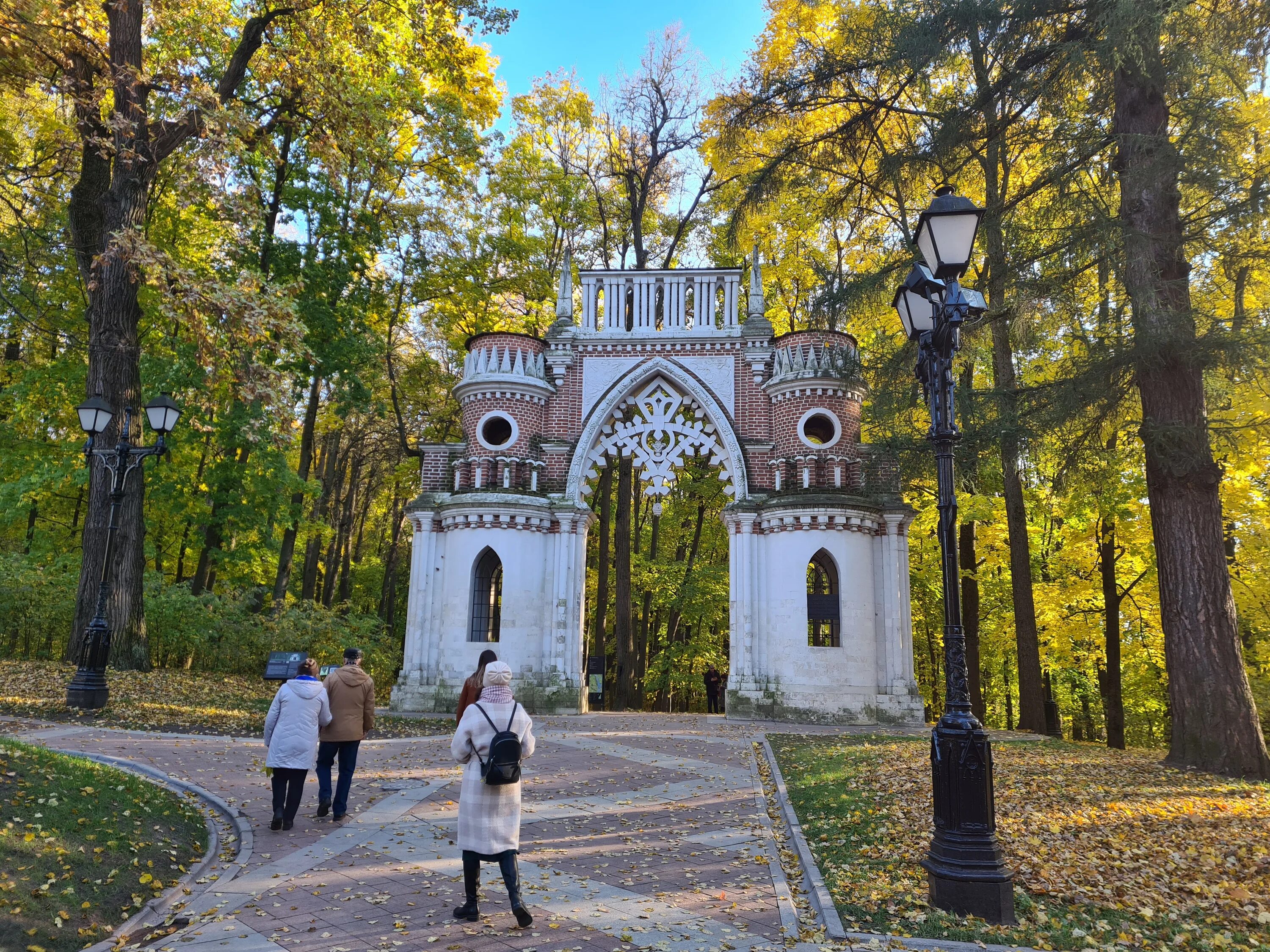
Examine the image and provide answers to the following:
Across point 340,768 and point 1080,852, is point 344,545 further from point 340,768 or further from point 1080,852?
point 1080,852

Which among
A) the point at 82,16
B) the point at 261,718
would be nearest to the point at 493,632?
the point at 261,718

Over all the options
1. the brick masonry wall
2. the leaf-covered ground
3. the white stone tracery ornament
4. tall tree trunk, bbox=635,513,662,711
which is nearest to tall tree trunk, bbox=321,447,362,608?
tall tree trunk, bbox=635,513,662,711

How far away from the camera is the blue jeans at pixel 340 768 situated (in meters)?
7.17

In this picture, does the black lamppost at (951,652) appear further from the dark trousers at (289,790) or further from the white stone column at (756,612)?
the white stone column at (756,612)

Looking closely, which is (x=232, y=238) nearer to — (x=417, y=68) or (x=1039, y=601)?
(x=417, y=68)

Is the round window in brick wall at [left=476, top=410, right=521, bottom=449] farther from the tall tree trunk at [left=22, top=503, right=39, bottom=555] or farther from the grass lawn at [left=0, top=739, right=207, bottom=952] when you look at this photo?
the tall tree trunk at [left=22, top=503, right=39, bottom=555]

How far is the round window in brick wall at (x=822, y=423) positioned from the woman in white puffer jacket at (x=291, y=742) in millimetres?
12087

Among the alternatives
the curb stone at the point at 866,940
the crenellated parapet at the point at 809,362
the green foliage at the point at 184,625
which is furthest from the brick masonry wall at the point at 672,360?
the curb stone at the point at 866,940

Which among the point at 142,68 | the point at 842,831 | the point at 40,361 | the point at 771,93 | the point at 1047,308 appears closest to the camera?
the point at 842,831

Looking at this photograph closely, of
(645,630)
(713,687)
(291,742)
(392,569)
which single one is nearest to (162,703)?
(291,742)

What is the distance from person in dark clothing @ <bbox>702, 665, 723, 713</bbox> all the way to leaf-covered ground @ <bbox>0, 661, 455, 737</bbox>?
25.2 ft

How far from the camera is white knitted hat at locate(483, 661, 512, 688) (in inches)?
199

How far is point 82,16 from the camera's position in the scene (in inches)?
495

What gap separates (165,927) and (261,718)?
847cm
